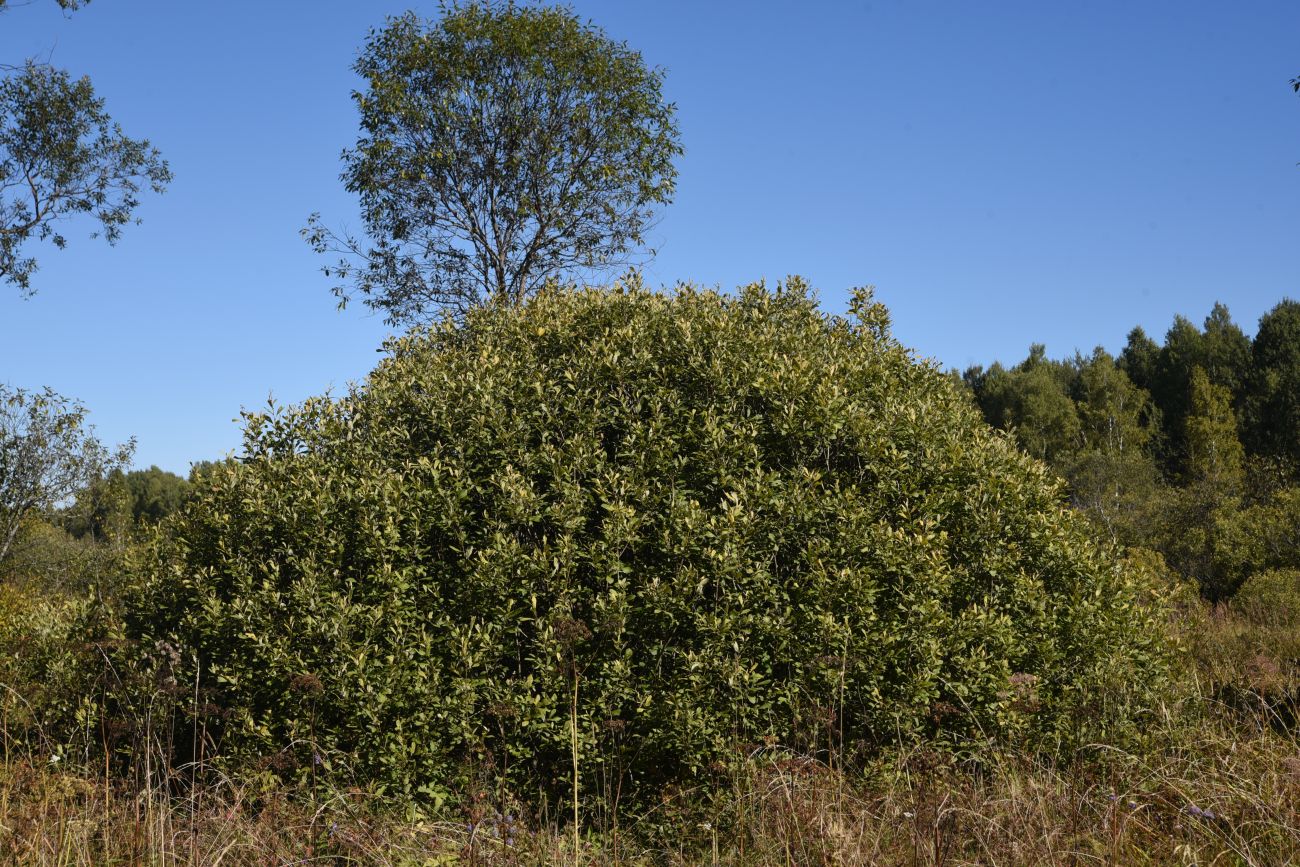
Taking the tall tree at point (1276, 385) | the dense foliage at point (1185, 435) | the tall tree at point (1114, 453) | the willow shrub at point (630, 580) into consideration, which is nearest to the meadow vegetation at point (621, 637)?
the willow shrub at point (630, 580)

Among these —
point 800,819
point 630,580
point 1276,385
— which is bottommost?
point 800,819

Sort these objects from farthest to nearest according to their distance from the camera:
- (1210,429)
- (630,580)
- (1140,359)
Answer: (1140,359), (1210,429), (630,580)

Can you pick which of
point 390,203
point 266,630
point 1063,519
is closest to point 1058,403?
point 390,203

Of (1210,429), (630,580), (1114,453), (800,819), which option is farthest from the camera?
(1210,429)

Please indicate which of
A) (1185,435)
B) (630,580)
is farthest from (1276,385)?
(630,580)

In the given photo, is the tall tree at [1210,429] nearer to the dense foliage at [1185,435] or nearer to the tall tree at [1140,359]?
the dense foliage at [1185,435]

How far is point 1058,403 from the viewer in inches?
2418

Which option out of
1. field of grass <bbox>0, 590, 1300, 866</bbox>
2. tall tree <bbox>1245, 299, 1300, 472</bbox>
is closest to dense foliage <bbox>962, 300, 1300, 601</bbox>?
tall tree <bbox>1245, 299, 1300, 472</bbox>

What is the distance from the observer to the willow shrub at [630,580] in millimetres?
6824

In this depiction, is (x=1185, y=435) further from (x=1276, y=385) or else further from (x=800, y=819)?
(x=800, y=819)

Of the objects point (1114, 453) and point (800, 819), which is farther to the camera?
point (1114, 453)

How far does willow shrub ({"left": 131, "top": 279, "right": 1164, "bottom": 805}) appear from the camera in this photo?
682cm

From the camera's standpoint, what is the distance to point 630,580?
7.32 m

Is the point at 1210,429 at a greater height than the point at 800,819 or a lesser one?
greater
